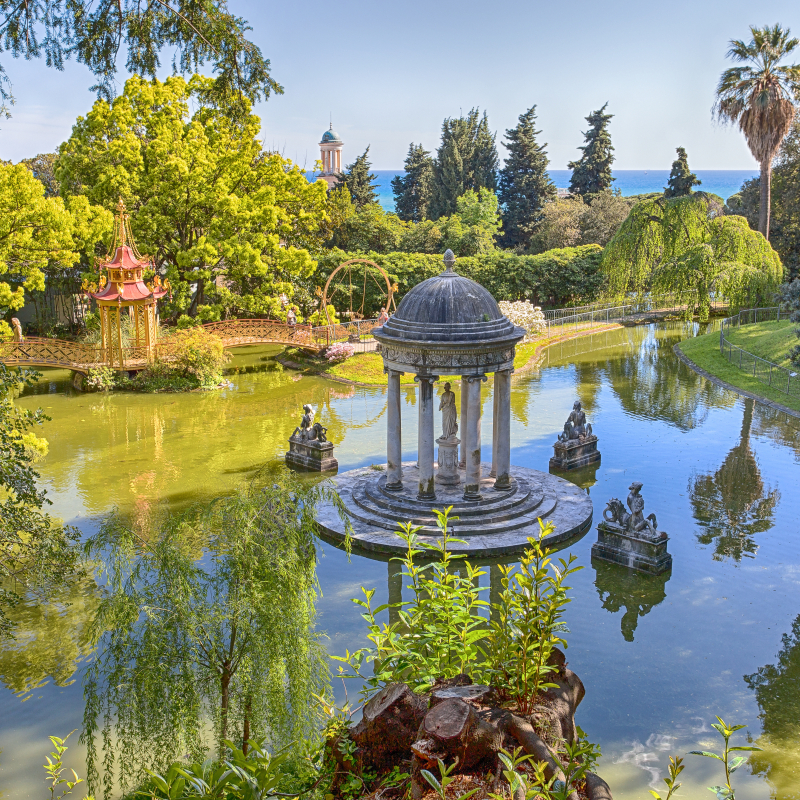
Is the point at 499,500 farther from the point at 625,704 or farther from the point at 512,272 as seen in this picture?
the point at 512,272

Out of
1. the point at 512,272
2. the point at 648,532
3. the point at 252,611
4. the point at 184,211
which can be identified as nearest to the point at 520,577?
the point at 252,611

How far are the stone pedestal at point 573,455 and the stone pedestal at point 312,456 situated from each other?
5.74 m

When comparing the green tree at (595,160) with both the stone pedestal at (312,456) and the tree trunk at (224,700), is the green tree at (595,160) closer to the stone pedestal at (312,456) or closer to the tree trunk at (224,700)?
the stone pedestal at (312,456)

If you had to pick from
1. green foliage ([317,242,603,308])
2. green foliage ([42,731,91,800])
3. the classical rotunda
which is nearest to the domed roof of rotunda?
the classical rotunda

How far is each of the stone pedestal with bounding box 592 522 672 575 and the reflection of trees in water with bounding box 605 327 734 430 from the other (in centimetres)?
1000

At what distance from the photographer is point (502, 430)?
17781 mm

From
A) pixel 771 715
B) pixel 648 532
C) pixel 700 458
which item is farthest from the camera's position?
pixel 700 458

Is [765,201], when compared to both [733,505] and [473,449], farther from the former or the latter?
[473,449]

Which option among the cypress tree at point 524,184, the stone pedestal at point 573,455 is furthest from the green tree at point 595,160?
the stone pedestal at point 573,455

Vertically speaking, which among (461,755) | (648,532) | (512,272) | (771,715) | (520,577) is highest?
(512,272)

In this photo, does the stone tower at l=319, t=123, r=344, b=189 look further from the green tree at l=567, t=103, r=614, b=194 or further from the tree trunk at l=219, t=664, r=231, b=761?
the tree trunk at l=219, t=664, r=231, b=761

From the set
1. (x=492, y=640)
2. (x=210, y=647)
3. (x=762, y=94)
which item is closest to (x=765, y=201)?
(x=762, y=94)

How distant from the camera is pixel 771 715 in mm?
10891

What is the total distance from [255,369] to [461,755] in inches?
1179
